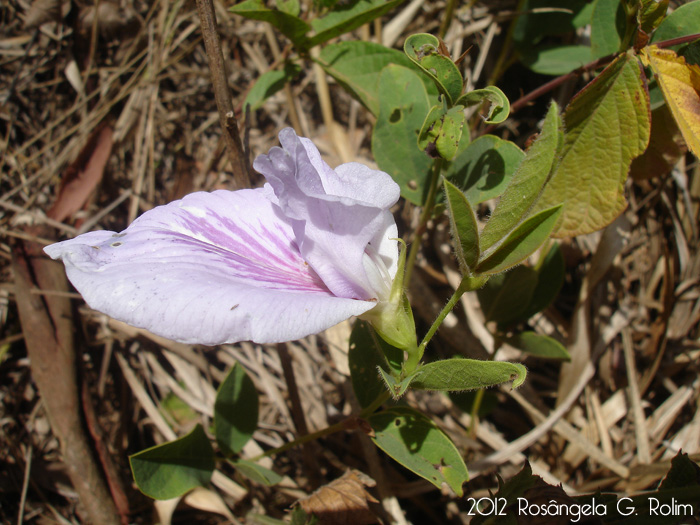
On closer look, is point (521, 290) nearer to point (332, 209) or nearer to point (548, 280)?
point (548, 280)

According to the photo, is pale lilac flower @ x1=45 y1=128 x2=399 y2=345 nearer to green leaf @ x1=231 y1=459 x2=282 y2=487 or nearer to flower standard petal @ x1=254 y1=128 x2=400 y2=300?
flower standard petal @ x1=254 y1=128 x2=400 y2=300

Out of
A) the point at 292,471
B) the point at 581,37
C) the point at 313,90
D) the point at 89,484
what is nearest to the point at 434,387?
the point at 292,471

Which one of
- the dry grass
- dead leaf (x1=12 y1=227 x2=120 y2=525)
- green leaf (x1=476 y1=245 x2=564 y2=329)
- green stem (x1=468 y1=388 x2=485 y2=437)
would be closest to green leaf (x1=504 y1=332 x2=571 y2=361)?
green leaf (x1=476 y1=245 x2=564 y2=329)

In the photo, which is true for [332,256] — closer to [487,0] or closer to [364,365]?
[364,365]

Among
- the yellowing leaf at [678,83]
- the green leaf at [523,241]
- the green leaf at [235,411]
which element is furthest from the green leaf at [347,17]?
the green leaf at [235,411]

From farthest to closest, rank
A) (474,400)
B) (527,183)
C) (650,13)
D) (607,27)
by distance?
(474,400) < (607,27) < (650,13) < (527,183)

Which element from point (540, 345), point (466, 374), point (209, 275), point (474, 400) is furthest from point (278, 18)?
point (474, 400)

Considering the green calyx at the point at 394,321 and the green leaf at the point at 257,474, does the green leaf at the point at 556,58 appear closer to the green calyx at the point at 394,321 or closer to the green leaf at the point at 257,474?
the green calyx at the point at 394,321
